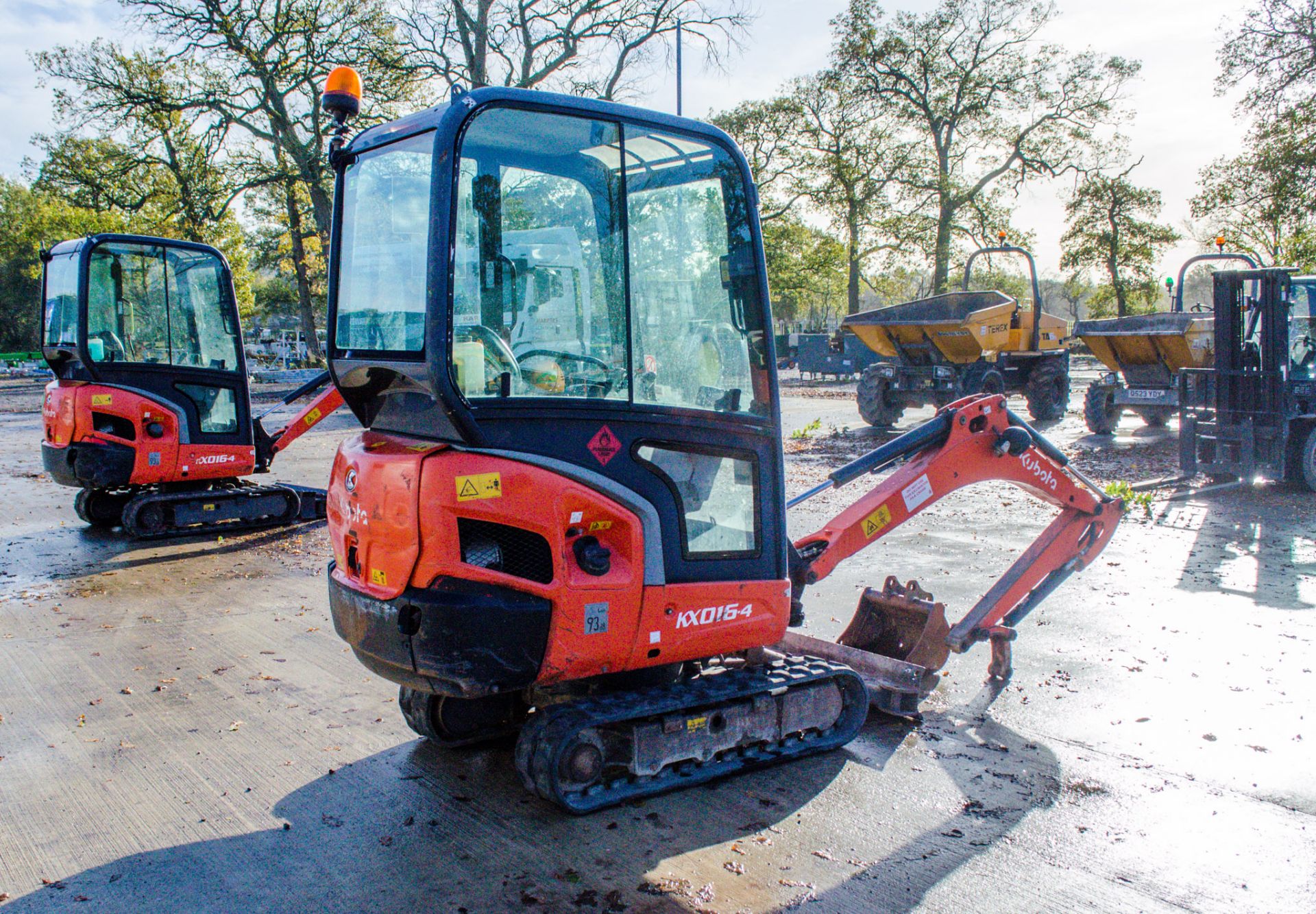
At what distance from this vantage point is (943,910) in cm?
333

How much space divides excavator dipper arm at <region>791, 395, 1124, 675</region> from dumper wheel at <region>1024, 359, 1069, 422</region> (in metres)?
14.4

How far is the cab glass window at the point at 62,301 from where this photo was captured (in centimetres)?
984

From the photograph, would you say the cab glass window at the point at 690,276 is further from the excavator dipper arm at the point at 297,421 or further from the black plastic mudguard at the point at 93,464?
the black plastic mudguard at the point at 93,464

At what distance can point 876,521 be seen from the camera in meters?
4.95

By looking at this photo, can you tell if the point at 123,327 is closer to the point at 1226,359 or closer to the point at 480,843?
the point at 480,843

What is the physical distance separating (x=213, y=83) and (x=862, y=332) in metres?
22.8

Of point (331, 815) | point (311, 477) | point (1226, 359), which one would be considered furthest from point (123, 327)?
point (1226, 359)

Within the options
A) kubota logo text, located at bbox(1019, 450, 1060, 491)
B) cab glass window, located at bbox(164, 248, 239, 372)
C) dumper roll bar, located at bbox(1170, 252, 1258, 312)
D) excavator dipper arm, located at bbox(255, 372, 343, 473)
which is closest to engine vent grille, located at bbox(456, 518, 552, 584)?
kubota logo text, located at bbox(1019, 450, 1060, 491)

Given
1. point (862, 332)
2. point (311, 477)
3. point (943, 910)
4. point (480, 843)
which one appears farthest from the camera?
point (862, 332)

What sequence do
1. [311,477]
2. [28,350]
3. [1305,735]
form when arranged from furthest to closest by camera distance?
[28,350]
[311,477]
[1305,735]

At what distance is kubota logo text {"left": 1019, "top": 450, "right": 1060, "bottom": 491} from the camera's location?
535 centimetres

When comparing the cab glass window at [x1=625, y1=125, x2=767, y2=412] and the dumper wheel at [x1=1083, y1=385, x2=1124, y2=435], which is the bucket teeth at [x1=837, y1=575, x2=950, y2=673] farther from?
the dumper wheel at [x1=1083, y1=385, x2=1124, y2=435]

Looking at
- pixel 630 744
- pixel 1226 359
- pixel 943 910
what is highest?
pixel 1226 359

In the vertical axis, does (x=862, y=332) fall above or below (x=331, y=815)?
above
